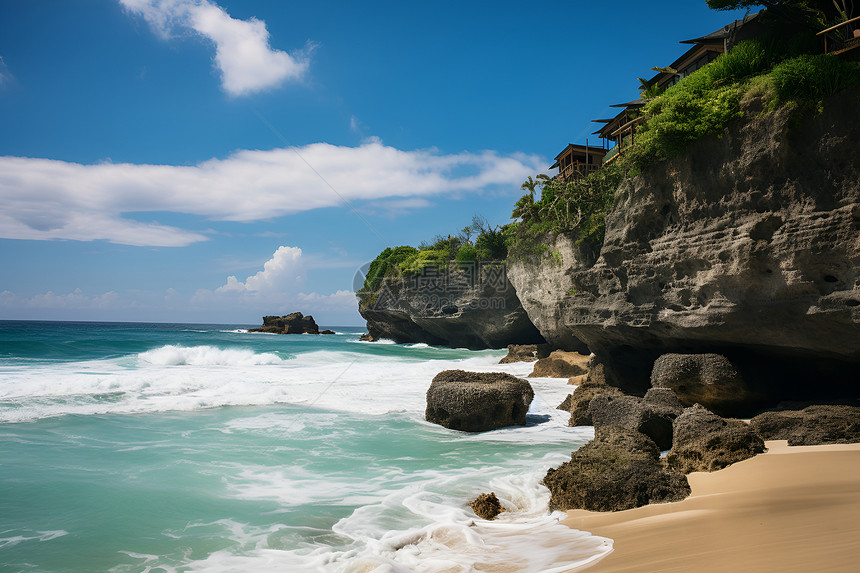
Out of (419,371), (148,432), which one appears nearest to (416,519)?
(148,432)

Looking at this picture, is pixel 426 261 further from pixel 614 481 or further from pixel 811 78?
pixel 614 481

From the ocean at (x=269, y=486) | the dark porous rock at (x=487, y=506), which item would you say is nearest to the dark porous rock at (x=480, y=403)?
the ocean at (x=269, y=486)

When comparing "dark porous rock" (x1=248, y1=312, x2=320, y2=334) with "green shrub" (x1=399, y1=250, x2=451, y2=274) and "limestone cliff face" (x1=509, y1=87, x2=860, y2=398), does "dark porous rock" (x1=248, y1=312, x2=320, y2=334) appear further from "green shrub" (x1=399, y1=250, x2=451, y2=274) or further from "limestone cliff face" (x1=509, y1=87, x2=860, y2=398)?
"limestone cliff face" (x1=509, y1=87, x2=860, y2=398)

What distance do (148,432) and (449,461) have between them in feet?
20.5

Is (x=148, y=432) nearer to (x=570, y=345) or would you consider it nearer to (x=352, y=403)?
(x=352, y=403)

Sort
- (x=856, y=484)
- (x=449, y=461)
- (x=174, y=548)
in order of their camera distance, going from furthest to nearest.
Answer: (x=449, y=461)
(x=174, y=548)
(x=856, y=484)

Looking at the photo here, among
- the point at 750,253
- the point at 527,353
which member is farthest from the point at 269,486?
the point at 527,353

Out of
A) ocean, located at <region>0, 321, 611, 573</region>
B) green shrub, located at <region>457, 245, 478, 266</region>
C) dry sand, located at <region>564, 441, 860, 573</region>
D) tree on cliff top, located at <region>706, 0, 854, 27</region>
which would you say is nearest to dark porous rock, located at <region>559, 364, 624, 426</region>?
ocean, located at <region>0, 321, 611, 573</region>

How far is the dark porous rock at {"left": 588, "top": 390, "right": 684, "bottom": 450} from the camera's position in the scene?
23.1 ft

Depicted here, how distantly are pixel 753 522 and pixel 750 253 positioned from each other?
6457 mm

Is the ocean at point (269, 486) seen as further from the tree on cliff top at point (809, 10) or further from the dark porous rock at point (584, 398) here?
the tree on cliff top at point (809, 10)

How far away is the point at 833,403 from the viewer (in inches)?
306

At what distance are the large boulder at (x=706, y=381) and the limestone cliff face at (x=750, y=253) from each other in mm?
557

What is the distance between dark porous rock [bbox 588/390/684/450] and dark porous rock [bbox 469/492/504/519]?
8.21 ft
